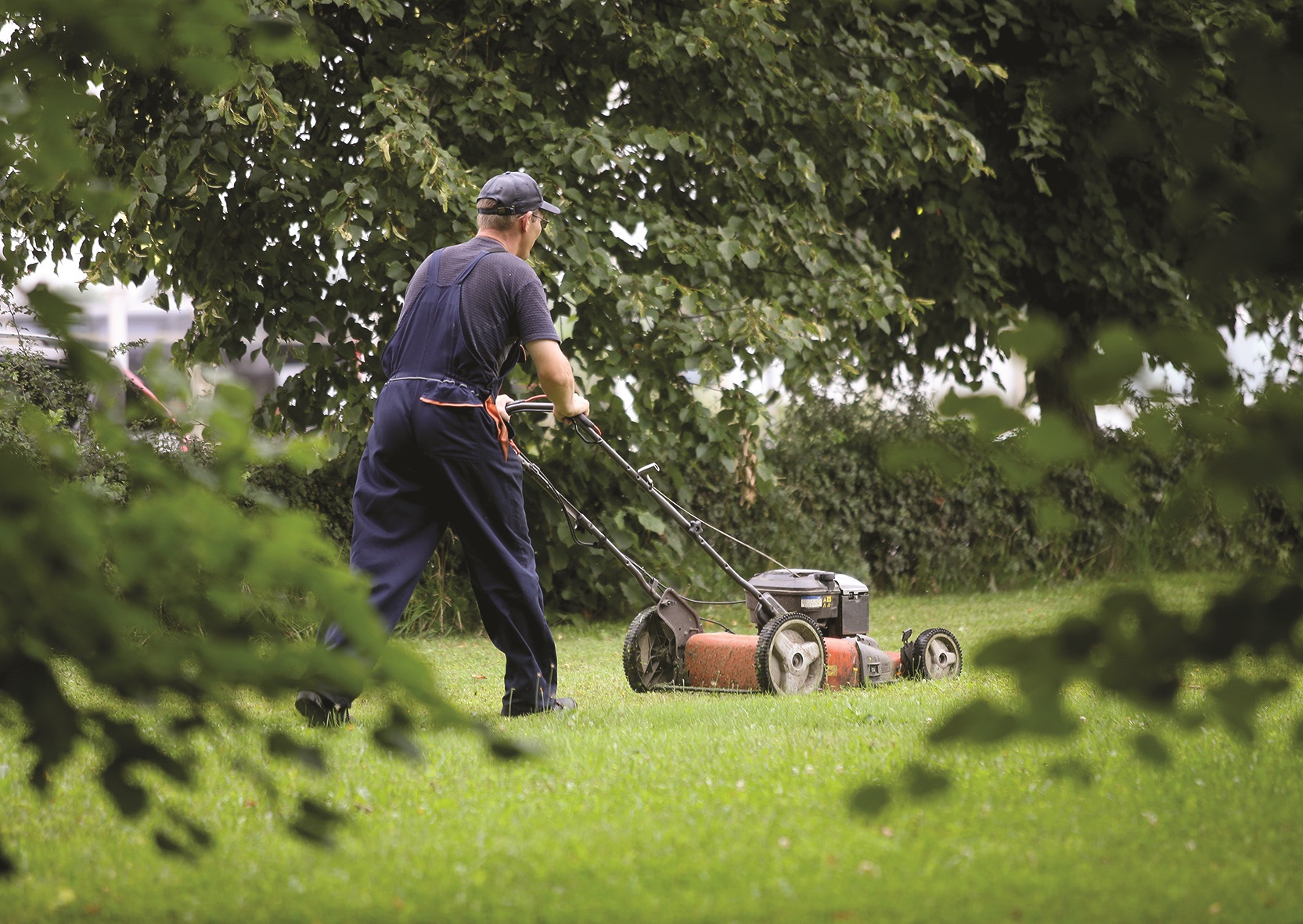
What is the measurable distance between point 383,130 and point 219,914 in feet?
21.3

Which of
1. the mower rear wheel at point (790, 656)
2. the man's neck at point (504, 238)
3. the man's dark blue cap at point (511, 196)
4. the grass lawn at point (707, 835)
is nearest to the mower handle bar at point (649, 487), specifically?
the mower rear wheel at point (790, 656)

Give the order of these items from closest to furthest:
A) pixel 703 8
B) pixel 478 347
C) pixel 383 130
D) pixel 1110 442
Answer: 1. pixel 1110 442
2. pixel 478 347
3. pixel 383 130
4. pixel 703 8

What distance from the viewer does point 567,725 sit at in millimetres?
5258

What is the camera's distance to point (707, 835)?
3.51 metres

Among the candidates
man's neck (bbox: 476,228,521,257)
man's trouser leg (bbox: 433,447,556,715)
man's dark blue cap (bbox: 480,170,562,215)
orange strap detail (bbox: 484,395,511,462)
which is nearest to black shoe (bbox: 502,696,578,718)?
man's trouser leg (bbox: 433,447,556,715)

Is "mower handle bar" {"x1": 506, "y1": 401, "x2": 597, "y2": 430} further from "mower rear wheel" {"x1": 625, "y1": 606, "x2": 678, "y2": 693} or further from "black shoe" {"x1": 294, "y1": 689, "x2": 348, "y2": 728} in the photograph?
"black shoe" {"x1": 294, "y1": 689, "x2": 348, "y2": 728}

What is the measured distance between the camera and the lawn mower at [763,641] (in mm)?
6305

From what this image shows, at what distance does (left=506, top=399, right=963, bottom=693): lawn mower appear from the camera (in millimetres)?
6305

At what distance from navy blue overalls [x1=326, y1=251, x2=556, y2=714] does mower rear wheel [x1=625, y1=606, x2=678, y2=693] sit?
44.6 inches

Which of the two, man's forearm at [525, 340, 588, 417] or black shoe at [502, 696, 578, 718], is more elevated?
man's forearm at [525, 340, 588, 417]

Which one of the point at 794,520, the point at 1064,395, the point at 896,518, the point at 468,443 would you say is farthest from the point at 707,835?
the point at 896,518

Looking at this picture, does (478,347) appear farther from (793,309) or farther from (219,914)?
(793,309)

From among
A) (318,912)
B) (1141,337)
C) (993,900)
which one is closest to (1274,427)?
(1141,337)

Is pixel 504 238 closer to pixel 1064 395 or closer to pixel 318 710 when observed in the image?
pixel 318 710
